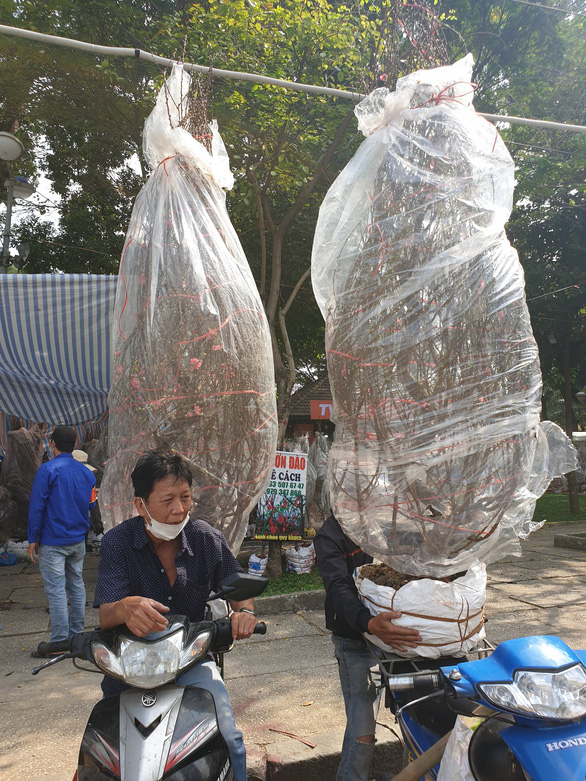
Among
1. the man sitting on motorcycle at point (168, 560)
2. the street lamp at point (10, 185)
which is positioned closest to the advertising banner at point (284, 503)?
the man sitting on motorcycle at point (168, 560)

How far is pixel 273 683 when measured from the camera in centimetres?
439

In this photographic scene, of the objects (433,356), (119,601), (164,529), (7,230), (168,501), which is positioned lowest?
(119,601)

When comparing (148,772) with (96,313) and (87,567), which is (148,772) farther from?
(87,567)

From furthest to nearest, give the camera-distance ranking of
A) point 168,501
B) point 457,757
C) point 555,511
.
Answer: point 555,511
point 168,501
point 457,757

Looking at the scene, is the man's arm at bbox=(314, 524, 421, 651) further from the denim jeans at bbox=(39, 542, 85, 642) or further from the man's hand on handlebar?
the denim jeans at bbox=(39, 542, 85, 642)

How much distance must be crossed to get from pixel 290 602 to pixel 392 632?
439 cm

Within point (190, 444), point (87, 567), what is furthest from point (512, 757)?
point (87, 567)

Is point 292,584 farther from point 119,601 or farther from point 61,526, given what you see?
point 119,601

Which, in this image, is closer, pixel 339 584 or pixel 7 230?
pixel 339 584

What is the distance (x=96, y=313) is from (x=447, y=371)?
11.5 ft

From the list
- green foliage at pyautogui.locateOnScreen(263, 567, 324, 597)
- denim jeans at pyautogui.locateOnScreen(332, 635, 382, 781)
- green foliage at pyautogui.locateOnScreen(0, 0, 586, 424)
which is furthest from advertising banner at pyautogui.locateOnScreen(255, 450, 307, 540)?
denim jeans at pyautogui.locateOnScreen(332, 635, 382, 781)

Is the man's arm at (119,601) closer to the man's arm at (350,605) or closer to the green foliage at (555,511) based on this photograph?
the man's arm at (350,605)

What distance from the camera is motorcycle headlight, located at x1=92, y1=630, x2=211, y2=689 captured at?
6.20 feet

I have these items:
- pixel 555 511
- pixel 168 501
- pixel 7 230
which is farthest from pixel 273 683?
pixel 555 511
